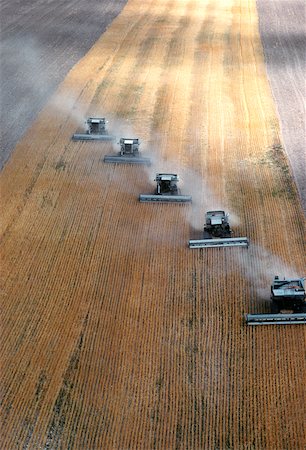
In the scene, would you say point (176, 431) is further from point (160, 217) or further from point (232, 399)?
point (160, 217)

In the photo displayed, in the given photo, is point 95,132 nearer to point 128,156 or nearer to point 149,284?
point 128,156

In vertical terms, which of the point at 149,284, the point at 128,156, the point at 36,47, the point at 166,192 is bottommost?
the point at 149,284

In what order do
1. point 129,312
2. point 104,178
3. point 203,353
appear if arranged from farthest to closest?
1. point 104,178
2. point 129,312
3. point 203,353

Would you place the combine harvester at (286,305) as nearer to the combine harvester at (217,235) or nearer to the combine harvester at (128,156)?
the combine harvester at (217,235)

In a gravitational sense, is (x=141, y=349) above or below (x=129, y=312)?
below

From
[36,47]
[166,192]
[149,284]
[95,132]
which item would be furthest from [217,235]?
[36,47]

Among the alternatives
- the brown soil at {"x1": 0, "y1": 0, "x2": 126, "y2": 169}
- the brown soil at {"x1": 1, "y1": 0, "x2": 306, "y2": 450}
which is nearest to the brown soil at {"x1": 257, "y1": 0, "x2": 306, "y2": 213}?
the brown soil at {"x1": 1, "y1": 0, "x2": 306, "y2": 450}

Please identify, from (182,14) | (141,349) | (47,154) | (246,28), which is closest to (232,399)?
(141,349)
